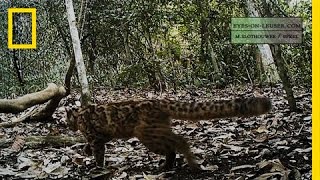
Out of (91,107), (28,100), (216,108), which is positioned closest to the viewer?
(216,108)

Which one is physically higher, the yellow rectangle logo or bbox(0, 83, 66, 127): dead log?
the yellow rectangle logo

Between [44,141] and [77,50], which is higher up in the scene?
[77,50]

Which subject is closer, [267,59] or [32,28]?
[32,28]

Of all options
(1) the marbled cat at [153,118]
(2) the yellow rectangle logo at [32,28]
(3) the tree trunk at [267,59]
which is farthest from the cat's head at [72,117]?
(3) the tree trunk at [267,59]

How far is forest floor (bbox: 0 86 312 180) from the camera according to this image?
164 centimetres

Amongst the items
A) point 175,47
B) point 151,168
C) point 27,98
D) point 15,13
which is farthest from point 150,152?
point 15,13

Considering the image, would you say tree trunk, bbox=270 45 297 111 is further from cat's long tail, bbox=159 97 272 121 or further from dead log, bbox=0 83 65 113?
dead log, bbox=0 83 65 113

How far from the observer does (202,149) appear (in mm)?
1759

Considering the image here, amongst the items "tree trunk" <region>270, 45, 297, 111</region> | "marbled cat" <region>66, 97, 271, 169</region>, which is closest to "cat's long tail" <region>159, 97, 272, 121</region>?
"marbled cat" <region>66, 97, 271, 169</region>

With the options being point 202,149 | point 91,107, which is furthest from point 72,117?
point 202,149

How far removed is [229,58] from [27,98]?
708 millimetres

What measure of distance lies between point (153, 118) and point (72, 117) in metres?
0.31

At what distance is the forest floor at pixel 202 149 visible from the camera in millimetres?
1639

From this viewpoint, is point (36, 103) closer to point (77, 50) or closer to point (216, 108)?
point (77, 50)
